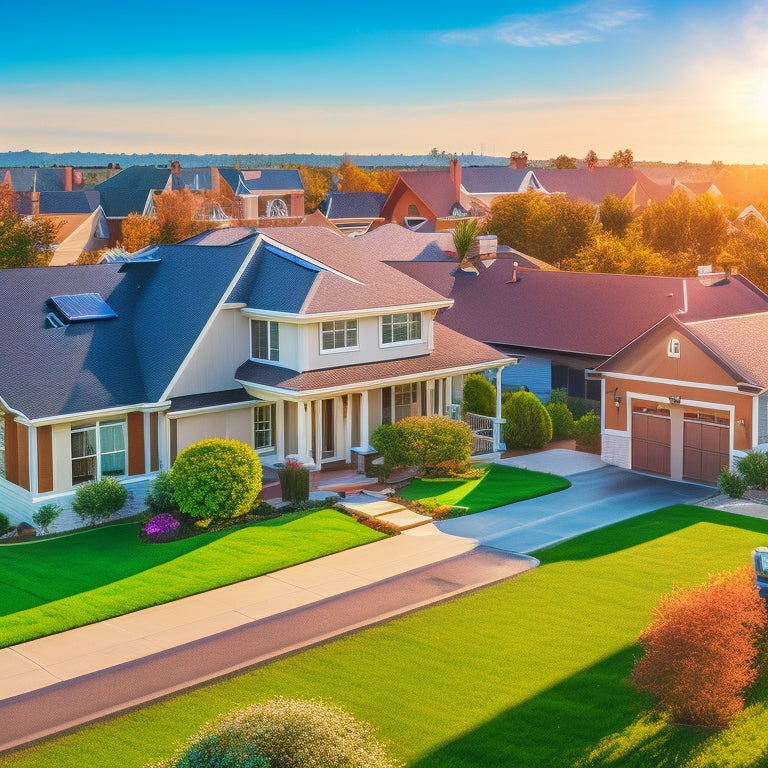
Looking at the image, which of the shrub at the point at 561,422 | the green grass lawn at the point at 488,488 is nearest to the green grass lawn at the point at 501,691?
the green grass lawn at the point at 488,488

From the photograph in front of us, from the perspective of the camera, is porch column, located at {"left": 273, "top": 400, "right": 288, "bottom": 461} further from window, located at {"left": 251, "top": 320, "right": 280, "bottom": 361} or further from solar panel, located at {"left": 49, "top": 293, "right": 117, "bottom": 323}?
solar panel, located at {"left": 49, "top": 293, "right": 117, "bottom": 323}

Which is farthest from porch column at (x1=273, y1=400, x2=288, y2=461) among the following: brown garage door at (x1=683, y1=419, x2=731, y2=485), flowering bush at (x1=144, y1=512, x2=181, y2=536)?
brown garage door at (x1=683, y1=419, x2=731, y2=485)

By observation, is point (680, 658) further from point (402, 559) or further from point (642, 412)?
point (642, 412)

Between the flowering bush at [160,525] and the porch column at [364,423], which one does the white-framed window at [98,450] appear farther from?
the porch column at [364,423]

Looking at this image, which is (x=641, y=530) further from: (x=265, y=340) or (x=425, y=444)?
(x=265, y=340)

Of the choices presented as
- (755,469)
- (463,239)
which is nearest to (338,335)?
(755,469)
